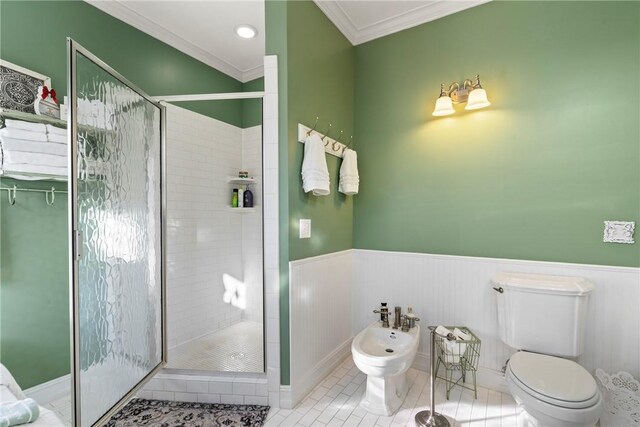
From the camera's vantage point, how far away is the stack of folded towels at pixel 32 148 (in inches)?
64.7

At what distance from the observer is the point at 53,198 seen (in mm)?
1893

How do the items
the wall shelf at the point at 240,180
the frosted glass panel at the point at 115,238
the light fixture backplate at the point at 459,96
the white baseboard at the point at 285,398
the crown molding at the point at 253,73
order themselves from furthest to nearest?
the crown molding at the point at 253,73
the wall shelf at the point at 240,180
the light fixture backplate at the point at 459,96
the white baseboard at the point at 285,398
the frosted glass panel at the point at 115,238

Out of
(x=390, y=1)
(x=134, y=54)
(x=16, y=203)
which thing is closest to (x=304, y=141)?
(x=390, y=1)

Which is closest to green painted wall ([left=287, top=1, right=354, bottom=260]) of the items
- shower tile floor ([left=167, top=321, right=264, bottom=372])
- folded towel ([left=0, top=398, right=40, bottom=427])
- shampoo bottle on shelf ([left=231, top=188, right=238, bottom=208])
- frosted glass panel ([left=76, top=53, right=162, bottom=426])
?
frosted glass panel ([left=76, top=53, right=162, bottom=426])

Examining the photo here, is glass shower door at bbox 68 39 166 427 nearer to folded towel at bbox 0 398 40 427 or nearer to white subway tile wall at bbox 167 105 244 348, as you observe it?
folded towel at bbox 0 398 40 427

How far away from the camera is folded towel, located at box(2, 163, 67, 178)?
1646 mm

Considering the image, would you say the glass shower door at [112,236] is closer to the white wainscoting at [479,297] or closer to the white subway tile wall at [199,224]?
the white subway tile wall at [199,224]

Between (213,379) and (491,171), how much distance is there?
94.0 inches

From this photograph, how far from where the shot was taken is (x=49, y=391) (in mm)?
1907

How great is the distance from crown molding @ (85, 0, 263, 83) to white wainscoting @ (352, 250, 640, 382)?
2312mm

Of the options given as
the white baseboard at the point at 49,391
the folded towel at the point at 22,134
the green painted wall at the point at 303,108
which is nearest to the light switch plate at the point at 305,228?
the green painted wall at the point at 303,108

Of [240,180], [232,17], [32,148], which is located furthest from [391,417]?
[232,17]

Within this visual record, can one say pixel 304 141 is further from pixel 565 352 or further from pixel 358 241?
pixel 565 352

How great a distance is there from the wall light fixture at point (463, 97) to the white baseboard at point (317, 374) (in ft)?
6.67
